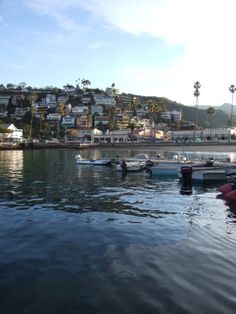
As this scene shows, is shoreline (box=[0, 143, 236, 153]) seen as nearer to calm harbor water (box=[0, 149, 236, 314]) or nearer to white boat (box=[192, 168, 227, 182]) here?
white boat (box=[192, 168, 227, 182])

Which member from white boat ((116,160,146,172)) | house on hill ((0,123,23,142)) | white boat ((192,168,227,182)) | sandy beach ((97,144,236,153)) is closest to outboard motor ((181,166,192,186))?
white boat ((192,168,227,182))

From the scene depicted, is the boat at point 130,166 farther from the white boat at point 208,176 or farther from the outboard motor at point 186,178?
the outboard motor at point 186,178

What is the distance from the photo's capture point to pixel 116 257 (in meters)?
15.3

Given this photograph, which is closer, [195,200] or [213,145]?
→ [195,200]

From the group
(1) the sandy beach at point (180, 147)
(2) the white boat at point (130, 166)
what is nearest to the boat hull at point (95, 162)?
(2) the white boat at point (130, 166)

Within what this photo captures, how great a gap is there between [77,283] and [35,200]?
710 inches

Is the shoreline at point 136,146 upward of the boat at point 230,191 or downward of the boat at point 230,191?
upward

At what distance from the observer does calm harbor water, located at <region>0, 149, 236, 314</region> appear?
1116 cm

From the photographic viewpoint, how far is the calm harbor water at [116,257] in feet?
36.6

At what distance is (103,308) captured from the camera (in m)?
10.7

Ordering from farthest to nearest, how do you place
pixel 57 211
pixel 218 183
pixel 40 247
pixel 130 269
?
1. pixel 218 183
2. pixel 57 211
3. pixel 40 247
4. pixel 130 269

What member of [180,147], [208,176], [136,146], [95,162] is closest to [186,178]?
[208,176]

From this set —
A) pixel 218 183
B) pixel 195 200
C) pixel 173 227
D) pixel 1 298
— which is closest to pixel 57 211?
pixel 173 227

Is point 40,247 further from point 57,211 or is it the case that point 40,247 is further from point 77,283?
point 57,211
